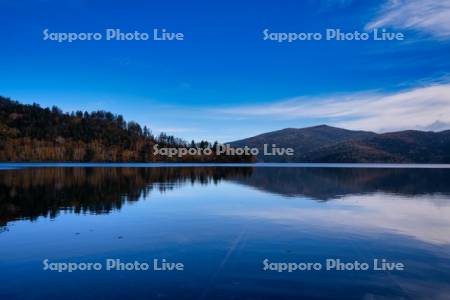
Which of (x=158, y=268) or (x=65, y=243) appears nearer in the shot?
(x=158, y=268)

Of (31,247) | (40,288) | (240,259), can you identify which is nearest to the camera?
(40,288)

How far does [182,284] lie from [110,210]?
2057 cm

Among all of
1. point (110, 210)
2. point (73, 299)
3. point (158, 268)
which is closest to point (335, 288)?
point (158, 268)

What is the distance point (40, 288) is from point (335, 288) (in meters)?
10.5

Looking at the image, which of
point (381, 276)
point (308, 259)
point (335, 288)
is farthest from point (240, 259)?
→ point (381, 276)

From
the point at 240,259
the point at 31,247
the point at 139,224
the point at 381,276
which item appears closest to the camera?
the point at 381,276

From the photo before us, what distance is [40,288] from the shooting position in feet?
44.1

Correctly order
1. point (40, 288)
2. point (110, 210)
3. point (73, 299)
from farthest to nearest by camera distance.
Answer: point (110, 210), point (40, 288), point (73, 299)

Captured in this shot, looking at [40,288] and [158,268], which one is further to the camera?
[158,268]

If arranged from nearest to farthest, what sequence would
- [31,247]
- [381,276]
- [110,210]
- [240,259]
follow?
[381,276] → [240,259] → [31,247] → [110,210]

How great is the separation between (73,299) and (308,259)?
33.5 feet

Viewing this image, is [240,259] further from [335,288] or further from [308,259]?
[335,288]

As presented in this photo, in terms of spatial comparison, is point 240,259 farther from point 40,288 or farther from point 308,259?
point 40,288

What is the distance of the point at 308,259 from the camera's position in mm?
17609
